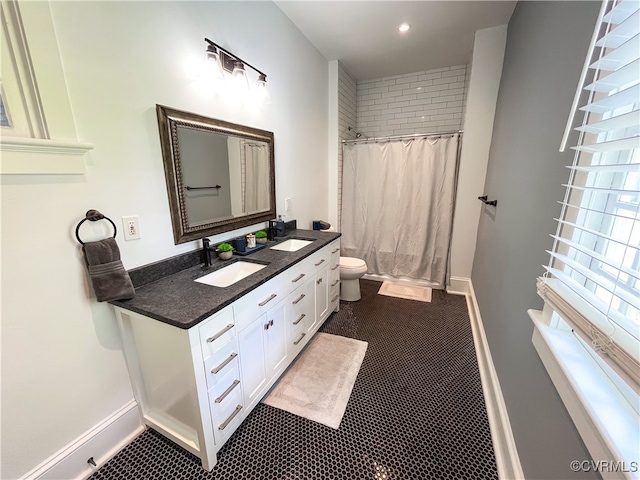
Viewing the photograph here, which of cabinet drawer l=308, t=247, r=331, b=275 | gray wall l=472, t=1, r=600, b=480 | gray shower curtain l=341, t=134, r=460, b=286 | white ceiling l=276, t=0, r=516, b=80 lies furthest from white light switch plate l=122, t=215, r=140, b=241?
gray shower curtain l=341, t=134, r=460, b=286

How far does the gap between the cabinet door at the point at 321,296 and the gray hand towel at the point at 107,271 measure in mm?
1265

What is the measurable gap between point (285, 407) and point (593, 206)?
175 centimetres

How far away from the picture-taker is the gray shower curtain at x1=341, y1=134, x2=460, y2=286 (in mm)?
3025

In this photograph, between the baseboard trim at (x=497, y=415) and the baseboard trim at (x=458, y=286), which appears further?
the baseboard trim at (x=458, y=286)

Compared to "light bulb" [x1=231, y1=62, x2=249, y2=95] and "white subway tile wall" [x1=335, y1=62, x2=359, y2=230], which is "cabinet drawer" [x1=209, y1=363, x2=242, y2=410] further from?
"white subway tile wall" [x1=335, y1=62, x2=359, y2=230]

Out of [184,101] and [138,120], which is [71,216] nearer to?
[138,120]

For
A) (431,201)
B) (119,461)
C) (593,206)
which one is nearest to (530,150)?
(593,206)

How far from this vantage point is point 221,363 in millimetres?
1210

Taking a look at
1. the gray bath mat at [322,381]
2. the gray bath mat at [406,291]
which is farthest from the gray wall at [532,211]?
the gray bath mat at [406,291]

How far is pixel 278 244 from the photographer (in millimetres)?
2178

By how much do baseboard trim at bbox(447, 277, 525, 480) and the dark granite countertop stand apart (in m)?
1.42

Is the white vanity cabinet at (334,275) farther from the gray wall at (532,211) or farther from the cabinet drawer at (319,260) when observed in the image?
the gray wall at (532,211)

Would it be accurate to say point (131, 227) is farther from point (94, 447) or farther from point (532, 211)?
point (532, 211)

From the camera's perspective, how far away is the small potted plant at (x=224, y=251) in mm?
1739
